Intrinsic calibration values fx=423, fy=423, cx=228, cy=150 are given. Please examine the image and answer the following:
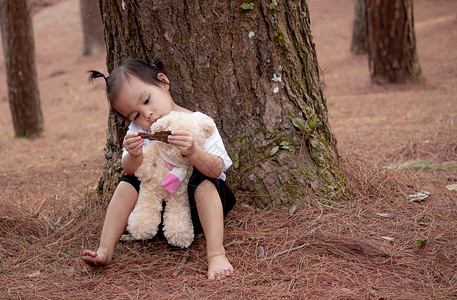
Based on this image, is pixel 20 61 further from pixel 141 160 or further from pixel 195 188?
pixel 195 188

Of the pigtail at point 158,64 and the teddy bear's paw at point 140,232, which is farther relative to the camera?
the pigtail at point 158,64

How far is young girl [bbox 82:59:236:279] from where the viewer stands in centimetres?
229

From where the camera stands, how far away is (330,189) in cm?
278

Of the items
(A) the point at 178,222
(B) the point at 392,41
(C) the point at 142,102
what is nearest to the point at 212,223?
(A) the point at 178,222

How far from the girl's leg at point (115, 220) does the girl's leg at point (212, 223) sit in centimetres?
40

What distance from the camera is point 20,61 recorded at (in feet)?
23.2

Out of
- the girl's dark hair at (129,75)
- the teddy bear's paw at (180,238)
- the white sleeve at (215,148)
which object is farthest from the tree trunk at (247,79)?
the teddy bear's paw at (180,238)

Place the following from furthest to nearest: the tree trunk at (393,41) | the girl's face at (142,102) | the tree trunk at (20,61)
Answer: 1. the tree trunk at (393,41)
2. the tree trunk at (20,61)
3. the girl's face at (142,102)

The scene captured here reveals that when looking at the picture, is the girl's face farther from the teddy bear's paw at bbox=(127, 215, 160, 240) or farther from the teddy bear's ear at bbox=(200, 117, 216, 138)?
the teddy bear's paw at bbox=(127, 215, 160, 240)

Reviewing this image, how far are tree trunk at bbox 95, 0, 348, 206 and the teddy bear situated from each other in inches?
13.8

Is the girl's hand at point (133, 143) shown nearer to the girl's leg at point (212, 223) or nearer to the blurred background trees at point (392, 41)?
the girl's leg at point (212, 223)

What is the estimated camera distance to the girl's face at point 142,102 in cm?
248

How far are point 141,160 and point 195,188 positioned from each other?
0.36m

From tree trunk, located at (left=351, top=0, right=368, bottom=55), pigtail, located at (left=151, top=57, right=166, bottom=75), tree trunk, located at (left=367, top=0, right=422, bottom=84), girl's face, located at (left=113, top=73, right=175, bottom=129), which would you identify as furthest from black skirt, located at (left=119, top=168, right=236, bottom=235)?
tree trunk, located at (left=351, top=0, right=368, bottom=55)
